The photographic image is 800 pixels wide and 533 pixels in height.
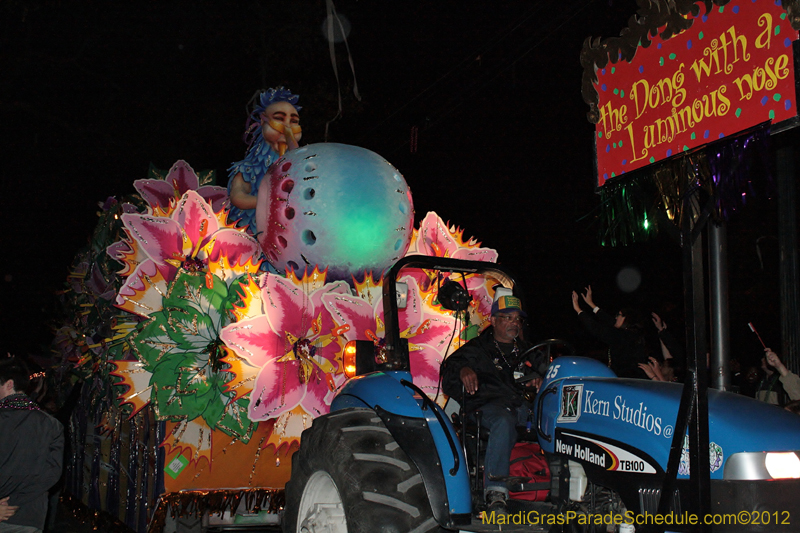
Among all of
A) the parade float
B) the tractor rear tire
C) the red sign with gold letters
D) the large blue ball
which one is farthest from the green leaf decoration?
the red sign with gold letters

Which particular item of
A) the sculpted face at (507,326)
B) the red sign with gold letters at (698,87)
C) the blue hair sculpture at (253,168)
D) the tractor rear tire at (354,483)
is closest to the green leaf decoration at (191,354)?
the tractor rear tire at (354,483)

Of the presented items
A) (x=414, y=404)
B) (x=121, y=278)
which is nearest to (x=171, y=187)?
(x=121, y=278)

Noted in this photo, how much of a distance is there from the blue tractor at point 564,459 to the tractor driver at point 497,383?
191mm

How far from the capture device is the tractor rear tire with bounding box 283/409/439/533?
3812 mm

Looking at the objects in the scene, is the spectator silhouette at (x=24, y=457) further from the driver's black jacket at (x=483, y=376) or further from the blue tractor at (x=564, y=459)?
the driver's black jacket at (x=483, y=376)

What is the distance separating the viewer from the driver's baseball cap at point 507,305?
4848 millimetres

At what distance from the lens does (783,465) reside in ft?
9.45

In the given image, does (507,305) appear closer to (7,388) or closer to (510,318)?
(510,318)

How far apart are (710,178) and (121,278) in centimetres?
496

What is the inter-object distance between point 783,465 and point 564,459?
112 cm

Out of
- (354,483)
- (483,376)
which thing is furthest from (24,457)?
(483,376)

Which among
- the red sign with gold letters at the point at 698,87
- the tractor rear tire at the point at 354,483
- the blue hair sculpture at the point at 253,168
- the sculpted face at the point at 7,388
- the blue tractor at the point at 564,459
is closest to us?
the red sign with gold letters at the point at 698,87

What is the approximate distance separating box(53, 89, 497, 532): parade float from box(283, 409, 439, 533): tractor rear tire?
85cm

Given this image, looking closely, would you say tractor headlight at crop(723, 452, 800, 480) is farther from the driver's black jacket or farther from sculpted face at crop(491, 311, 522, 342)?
sculpted face at crop(491, 311, 522, 342)
